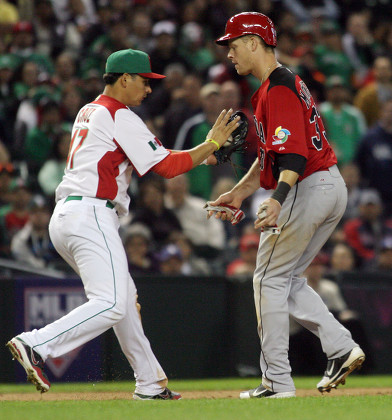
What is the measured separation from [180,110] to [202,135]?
2.14 ft

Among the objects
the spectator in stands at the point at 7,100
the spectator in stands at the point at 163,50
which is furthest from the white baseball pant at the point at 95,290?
the spectator in stands at the point at 163,50

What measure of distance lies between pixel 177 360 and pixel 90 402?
2.84 m

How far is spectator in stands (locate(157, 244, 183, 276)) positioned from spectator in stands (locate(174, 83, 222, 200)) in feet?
5.30

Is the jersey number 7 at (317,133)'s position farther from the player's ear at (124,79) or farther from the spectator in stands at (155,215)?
the spectator in stands at (155,215)

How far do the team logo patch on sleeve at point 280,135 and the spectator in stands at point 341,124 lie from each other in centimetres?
647

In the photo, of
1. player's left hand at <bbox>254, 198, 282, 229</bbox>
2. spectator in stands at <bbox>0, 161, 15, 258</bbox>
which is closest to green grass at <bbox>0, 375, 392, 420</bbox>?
player's left hand at <bbox>254, 198, 282, 229</bbox>

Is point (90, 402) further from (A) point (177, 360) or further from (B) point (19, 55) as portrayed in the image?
(B) point (19, 55)

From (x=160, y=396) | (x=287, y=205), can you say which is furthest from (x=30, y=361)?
(x=287, y=205)

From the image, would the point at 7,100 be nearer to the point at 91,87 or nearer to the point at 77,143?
the point at 91,87

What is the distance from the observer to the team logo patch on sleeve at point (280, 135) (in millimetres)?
5609

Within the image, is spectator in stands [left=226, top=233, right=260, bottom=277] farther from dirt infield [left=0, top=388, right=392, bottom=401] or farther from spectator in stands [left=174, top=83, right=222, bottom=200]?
dirt infield [left=0, top=388, right=392, bottom=401]

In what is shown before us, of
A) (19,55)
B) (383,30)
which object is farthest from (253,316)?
(383,30)

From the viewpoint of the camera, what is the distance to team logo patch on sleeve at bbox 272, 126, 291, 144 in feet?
18.4

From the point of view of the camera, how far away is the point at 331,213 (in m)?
5.91
